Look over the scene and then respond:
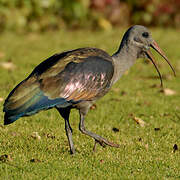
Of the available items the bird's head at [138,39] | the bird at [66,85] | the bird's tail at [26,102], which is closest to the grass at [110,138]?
the bird at [66,85]

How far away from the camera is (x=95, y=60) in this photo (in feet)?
17.3

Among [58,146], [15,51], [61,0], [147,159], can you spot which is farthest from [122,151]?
[61,0]

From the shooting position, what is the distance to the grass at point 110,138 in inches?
191

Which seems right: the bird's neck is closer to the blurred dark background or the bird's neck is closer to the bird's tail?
the bird's tail

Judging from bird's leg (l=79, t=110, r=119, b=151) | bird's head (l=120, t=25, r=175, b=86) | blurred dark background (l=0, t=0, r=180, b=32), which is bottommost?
blurred dark background (l=0, t=0, r=180, b=32)

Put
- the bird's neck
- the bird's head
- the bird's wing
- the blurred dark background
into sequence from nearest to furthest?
1. the bird's wing
2. the bird's neck
3. the bird's head
4. the blurred dark background

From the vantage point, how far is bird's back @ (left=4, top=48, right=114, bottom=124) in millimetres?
4961

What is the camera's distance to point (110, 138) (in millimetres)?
6148

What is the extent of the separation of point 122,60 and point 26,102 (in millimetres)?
1291

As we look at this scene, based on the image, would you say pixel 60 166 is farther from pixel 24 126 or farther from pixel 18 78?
pixel 18 78

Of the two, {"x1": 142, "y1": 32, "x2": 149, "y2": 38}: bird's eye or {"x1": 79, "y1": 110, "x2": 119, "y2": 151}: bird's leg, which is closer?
{"x1": 79, "y1": 110, "x2": 119, "y2": 151}: bird's leg

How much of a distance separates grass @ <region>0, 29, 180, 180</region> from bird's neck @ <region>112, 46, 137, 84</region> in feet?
2.83

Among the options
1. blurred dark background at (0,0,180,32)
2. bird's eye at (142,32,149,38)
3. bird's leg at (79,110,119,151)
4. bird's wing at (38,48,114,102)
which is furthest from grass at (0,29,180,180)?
blurred dark background at (0,0,180,32)

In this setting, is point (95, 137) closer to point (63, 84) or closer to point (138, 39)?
point (63, 84)
